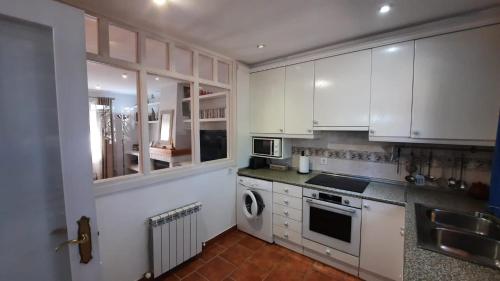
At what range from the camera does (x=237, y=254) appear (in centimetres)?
244

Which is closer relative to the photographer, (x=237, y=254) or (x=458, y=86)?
(x=458, y=86)

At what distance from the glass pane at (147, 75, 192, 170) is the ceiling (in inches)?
35.1

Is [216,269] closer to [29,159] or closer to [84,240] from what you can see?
[84,240]

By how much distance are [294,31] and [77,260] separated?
2237 mm

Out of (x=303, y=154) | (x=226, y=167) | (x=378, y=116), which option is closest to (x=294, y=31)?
(x=378, y=116)

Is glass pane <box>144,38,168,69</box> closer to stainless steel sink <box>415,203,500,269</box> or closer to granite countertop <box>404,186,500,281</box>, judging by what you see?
granite countertop <box>404,186,500,281</box>

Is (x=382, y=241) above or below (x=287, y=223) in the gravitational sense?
above

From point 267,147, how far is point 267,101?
25.1 inches

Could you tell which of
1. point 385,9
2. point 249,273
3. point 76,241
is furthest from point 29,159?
point 385,9

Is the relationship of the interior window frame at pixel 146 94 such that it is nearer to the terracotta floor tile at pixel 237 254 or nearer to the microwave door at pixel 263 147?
the microwave door at pixel 263 147

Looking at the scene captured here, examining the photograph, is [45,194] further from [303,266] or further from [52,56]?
[303,266]

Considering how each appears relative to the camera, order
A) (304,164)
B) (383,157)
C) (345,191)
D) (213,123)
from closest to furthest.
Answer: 1. (345,191)
2. (383,157)
3. (304,164)
4. (213,123)

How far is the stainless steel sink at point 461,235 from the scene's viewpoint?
1.08 metres

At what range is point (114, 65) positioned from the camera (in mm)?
1746
